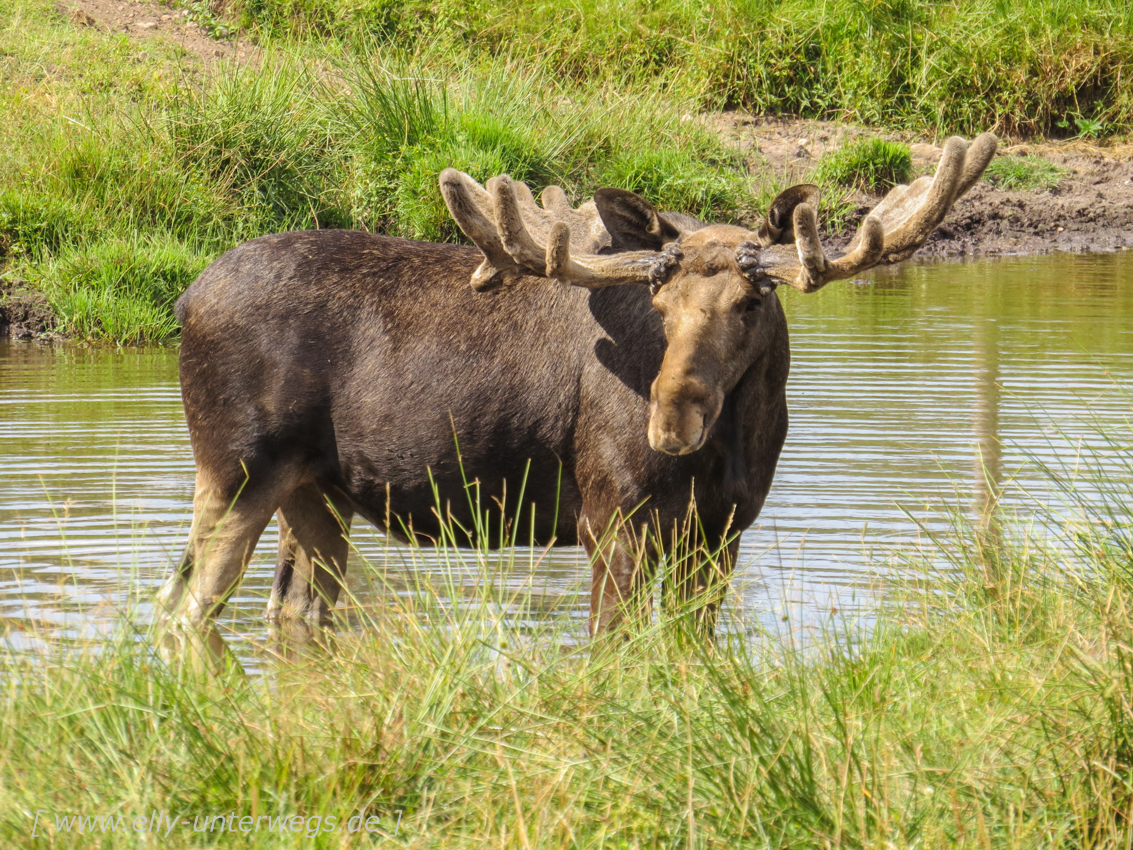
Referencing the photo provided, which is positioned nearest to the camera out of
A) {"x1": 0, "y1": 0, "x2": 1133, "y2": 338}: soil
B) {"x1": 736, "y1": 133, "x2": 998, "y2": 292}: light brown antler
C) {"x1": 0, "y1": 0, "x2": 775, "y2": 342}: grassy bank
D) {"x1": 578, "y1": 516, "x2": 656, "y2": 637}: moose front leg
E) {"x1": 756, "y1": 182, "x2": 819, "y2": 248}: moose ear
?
{"x1": 736, "y1": 133, "x2": 998, "y2": 292}: light brown antler

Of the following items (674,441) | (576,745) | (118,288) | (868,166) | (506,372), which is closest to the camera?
(576,745)

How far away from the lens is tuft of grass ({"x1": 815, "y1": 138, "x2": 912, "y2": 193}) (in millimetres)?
16781

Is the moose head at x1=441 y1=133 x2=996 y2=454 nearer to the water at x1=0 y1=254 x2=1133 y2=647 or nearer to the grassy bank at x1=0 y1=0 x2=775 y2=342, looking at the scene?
the water at x1=0 y1=254 x2=1133 y2=647

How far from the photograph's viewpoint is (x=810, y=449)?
8234 millimetres

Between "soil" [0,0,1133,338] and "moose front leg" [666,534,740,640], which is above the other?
"soil" [0,0,1133,338]

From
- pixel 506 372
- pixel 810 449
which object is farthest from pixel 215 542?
pixel 810 449

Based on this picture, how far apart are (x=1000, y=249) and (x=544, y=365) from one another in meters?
13.2

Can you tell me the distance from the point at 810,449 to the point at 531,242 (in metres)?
3.71

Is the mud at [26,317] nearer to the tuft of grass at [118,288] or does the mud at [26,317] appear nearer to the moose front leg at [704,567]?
the tuft of grass at [118,288]

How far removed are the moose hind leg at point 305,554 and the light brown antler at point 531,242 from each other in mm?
1090

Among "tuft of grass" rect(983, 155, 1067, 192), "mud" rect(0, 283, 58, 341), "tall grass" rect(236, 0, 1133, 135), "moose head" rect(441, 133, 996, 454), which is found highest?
"tall grass" rect(236, 0, 1133, 135)

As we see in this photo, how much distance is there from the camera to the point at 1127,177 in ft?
60.2

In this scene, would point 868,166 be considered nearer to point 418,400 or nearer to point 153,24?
point 153,24

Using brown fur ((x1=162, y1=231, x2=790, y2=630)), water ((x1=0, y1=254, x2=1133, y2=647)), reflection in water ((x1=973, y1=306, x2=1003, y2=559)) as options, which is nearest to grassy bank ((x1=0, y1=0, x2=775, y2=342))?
water ((x1=0, y1=254, x2=1133, y2=647))
